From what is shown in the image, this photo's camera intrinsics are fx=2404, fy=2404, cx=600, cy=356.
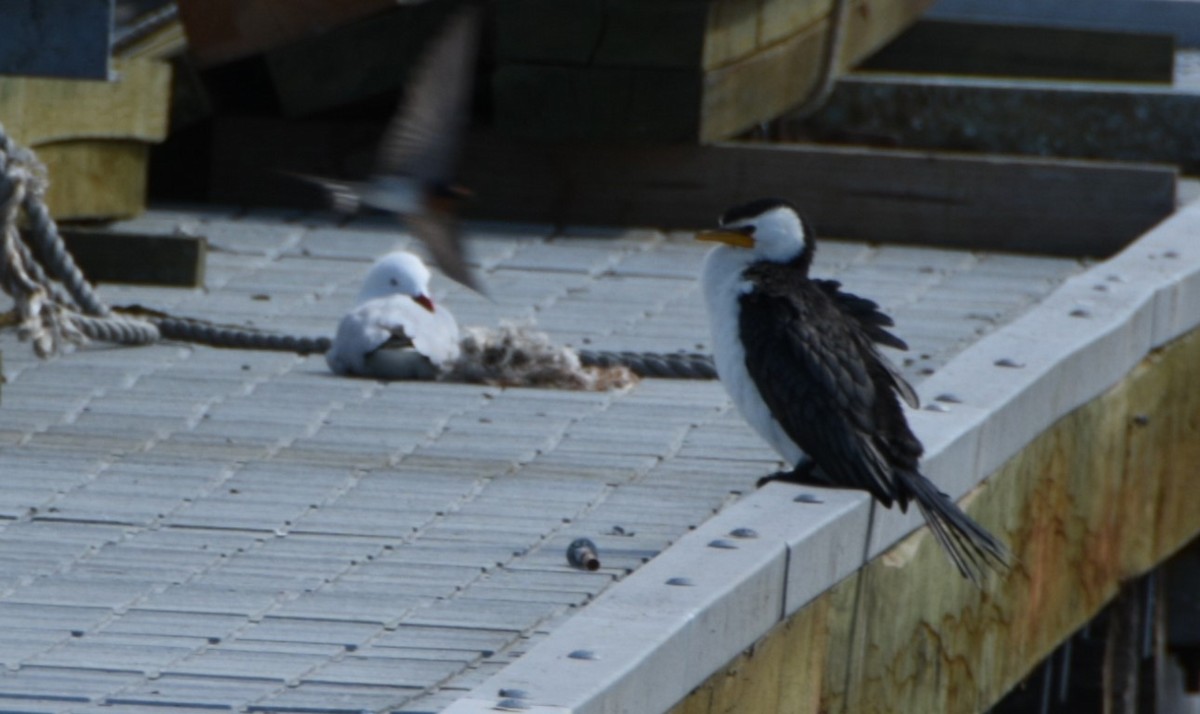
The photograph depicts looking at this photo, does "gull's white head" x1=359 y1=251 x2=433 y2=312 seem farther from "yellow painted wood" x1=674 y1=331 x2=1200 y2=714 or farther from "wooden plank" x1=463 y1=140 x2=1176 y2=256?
"wooden plank" x1=463 y1=140 x2=1176 y2=256

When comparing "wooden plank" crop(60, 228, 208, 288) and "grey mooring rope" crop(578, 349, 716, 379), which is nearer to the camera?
"grey mooring rope" crop(578, 349, 716, 379)

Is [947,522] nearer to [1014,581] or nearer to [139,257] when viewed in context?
[1014,581]

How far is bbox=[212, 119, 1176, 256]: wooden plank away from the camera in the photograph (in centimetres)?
788

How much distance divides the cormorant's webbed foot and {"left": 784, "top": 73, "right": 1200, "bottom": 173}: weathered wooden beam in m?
4.87

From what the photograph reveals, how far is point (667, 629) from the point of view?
10.4 ft

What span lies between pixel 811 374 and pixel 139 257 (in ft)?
10.2

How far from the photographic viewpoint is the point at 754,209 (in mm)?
4727

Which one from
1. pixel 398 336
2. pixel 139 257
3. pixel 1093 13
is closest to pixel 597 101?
pixel 139 257

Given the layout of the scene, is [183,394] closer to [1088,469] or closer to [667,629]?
[1088,469]

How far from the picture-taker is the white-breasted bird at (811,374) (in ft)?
13.6

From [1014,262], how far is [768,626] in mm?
4258

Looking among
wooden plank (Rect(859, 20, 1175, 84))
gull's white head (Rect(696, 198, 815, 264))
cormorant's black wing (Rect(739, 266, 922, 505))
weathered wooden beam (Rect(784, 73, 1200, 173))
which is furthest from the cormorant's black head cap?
wooden plank (Rect(859, 20, 1175, 84))

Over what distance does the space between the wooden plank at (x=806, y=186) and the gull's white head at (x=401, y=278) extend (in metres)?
2.22

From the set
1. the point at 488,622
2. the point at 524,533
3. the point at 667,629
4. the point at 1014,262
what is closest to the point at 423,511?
the point at 524,533
